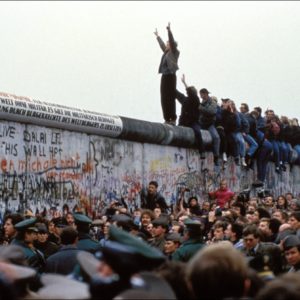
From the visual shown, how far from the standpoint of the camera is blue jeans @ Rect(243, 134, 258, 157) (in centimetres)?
2596

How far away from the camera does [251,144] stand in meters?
26.3

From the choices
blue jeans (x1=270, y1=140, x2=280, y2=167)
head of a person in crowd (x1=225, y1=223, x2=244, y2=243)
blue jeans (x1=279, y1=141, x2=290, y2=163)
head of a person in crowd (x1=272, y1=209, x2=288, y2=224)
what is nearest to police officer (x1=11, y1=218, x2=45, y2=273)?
head of a person in crowd (x1=225, y1=223, x2=244, y2=243)

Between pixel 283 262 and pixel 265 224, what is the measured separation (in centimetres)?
285

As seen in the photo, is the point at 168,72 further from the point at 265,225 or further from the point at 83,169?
the point at 265,225

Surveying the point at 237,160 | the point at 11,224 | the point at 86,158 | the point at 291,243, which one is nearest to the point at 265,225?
the point at 291,243

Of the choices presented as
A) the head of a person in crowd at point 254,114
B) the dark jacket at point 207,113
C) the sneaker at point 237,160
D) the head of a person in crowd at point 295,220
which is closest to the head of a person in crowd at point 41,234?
the head of a person in crowd at point 295,220

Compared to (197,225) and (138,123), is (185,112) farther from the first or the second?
(197,225)

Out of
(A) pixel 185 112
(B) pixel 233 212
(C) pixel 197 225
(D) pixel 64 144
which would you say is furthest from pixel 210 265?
(A) pixel 185 112

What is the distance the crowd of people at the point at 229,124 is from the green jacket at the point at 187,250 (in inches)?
431

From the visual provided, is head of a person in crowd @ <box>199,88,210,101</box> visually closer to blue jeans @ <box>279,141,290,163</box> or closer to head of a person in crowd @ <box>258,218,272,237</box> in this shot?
blue jeans @ <box>279,141,290,163</box>

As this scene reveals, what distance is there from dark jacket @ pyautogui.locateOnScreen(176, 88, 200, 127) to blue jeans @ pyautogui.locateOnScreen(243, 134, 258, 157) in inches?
97.2

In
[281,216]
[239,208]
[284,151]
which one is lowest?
[281,216]

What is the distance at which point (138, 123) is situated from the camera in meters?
21.4

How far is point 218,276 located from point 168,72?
17530 millimetres
